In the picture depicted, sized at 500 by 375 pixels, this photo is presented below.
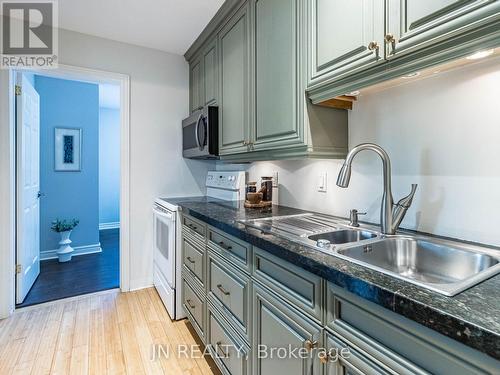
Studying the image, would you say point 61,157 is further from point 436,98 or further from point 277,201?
point 436,98

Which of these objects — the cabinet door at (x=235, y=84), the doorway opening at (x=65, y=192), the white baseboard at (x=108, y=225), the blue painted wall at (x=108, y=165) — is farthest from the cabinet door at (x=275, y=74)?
the white baseboard at (x=108, y=225)

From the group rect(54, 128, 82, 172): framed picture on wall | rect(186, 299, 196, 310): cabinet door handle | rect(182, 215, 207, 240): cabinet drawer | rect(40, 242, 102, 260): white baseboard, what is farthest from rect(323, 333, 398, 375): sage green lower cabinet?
rect(54, 128, 82, 172): framed picture on wall

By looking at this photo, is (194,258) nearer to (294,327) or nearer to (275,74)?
(294,327)

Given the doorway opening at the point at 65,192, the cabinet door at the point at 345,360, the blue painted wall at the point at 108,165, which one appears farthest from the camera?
the blue painted wall at the point at 108,165

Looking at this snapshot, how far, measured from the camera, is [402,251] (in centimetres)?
113

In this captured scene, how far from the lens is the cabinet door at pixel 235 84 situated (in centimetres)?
186

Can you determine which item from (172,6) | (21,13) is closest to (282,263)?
(172,6)

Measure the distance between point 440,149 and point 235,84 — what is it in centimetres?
138

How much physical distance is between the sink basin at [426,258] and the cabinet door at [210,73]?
178 cm

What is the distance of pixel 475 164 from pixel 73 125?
4486 millimetres

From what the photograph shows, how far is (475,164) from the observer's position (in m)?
1.04

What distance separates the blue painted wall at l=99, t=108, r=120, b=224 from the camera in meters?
5.52

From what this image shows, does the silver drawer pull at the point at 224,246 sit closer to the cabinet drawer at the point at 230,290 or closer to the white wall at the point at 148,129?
→ the cabinet drawer at the point at 230,290

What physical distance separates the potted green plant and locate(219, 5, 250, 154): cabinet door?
2725 millimetres
